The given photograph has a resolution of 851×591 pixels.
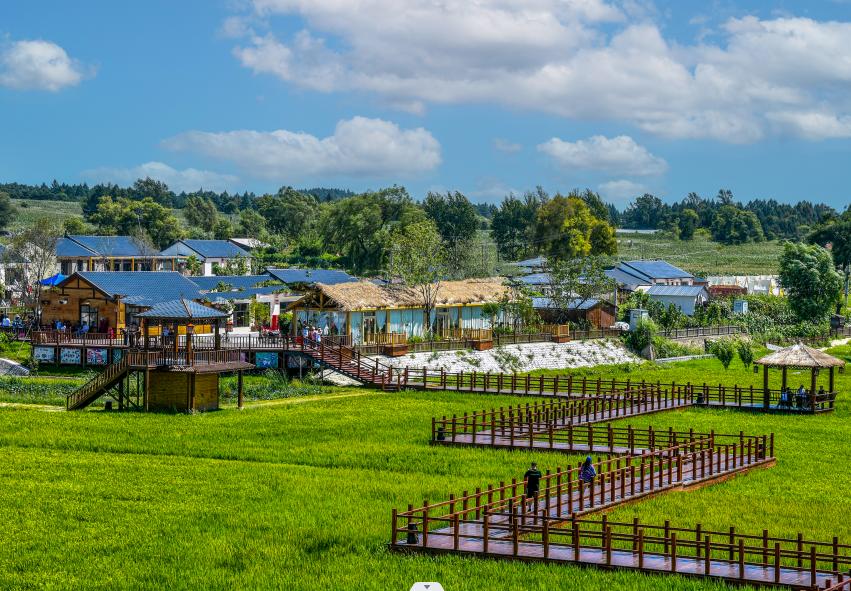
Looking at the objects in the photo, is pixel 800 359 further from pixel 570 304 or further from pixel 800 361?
pixel 570 304

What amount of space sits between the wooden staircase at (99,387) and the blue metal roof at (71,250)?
51670 millimetres

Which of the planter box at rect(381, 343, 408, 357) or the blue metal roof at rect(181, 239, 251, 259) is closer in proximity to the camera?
the planter box at rect(381, 343, 408, 357)

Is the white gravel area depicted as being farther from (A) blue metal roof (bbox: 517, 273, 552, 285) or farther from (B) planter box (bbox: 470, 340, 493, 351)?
(A) blue metal roof (bbox: 517, 273, 552, 285)

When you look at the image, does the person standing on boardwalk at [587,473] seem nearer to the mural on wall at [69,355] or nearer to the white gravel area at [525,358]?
the white gravel area at [525,358]

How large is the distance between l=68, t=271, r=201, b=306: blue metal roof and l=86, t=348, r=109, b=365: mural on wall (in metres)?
5.14

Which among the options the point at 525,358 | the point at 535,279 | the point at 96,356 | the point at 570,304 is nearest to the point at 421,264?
the point at 525,358

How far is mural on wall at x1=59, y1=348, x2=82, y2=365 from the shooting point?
205 ft

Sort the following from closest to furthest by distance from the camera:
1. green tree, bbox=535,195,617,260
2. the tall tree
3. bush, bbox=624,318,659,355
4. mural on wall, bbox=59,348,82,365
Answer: mural on wall, bbox=59,348,82,365, bush, bbox=624,318,659,355, the tall tree, green tree, bbox=535,195,617,260

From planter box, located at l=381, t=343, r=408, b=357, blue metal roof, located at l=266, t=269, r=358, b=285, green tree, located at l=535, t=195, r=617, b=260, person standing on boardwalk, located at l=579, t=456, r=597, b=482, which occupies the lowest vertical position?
person standing on boardwalk, located at l=579, t=456, r=597, b=482

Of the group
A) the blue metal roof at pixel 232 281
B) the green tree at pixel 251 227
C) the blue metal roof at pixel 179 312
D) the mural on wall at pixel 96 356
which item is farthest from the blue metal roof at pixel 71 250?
the green tree at pixel 251 227

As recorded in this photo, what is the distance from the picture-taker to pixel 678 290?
97562 millimetres

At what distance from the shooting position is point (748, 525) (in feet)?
91.9

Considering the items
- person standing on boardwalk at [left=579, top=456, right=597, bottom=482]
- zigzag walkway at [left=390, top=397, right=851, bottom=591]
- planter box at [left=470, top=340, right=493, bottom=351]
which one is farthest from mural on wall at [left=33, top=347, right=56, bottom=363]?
person standing on boardwalk at [left=579, top=456, right=597, bottom=482]

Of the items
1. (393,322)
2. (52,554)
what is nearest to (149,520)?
(52,554)
